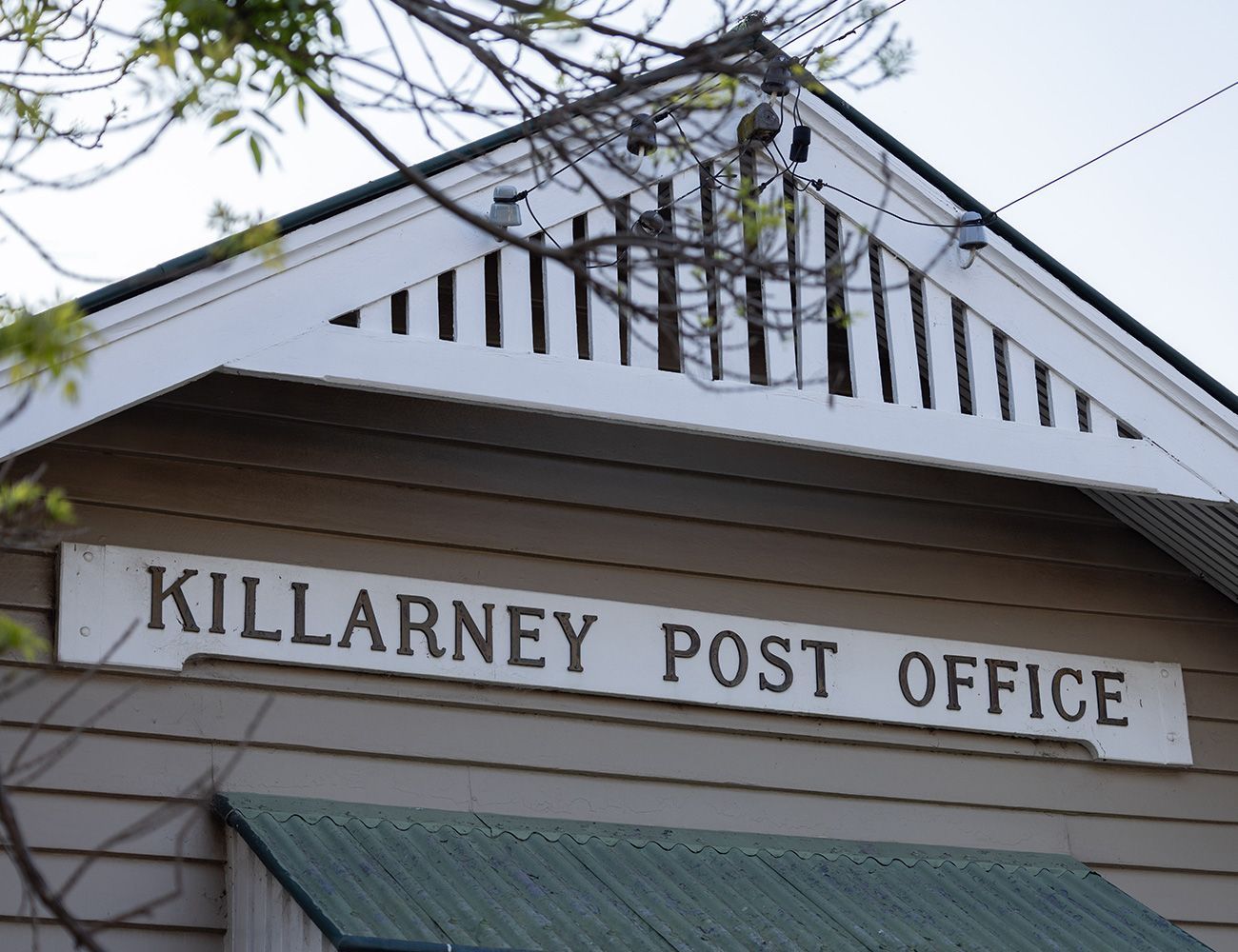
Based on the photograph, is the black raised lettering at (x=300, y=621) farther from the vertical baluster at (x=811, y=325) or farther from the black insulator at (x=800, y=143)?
the black insulator at (x=800, y=143)

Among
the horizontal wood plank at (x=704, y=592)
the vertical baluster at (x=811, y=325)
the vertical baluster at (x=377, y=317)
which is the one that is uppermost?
the vertical baluster at (x=811, y=325)

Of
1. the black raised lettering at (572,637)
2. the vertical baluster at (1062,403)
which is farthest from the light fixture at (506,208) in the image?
the vertical baluster at (1062,403)

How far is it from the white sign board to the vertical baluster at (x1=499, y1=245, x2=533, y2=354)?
1021 millimetres

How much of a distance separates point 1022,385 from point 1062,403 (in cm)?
19

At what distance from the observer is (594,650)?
7273 millimetres

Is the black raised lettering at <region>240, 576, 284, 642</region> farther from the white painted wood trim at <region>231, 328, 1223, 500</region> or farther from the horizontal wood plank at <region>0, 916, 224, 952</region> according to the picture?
the horizontal wood plank at <region>0, 916, 224, 952</region>

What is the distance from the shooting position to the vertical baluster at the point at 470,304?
6637 mm

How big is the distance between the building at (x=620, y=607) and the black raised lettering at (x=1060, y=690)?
0.02 metres

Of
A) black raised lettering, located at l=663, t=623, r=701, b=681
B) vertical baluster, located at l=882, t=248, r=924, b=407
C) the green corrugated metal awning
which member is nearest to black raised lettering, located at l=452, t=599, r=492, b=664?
the green corrugated metal awning

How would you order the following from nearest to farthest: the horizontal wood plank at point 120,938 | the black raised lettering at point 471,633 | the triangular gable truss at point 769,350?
the horizontal wood plank at point 120,938
the triangular gable truss at point 769,350
the black raised lettering at point 471,633

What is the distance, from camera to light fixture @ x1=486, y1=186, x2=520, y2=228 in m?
6.64

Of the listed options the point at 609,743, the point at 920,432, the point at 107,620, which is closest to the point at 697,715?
→ the point at 609,743

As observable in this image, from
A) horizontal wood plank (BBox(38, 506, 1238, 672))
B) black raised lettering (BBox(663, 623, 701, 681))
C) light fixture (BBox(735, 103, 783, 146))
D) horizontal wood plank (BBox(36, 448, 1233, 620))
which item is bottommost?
black raised lettering (BBox(663, 623, 701, 681))

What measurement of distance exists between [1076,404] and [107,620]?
393 cm
